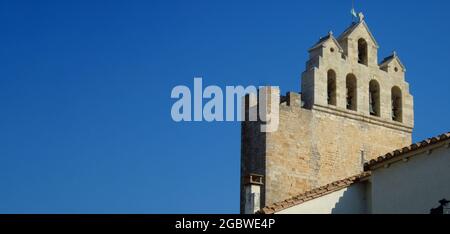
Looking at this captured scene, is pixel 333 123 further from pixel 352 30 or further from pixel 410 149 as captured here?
pixel 410 149

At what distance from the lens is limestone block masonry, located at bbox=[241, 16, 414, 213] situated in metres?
32.8

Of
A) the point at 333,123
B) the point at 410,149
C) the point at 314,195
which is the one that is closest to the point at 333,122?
the point at 333,123

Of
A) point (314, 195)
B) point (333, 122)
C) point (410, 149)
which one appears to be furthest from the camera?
point (333, 122)

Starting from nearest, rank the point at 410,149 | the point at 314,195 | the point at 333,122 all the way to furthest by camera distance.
A: the point at 410,149 < the point at 314,195 < the point at 333,122

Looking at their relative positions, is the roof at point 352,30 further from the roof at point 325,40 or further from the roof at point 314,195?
the roof at point 314,195

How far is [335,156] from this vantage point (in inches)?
Result: 1355

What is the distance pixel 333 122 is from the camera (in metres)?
34.7

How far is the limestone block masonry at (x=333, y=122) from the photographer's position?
108 ft

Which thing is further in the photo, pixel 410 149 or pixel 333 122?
pixel 333 122

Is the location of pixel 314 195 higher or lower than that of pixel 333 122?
lower
